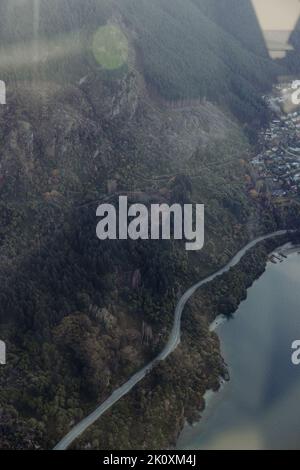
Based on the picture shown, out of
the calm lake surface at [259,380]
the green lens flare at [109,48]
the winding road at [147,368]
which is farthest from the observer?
the green lens flare at [109,48]

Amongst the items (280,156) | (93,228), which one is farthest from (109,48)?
(280,156)

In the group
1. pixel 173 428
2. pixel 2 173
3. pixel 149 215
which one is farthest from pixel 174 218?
pixel 173 428

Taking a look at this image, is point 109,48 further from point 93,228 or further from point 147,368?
point 147,368

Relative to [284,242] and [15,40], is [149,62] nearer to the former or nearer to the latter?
[15,40]

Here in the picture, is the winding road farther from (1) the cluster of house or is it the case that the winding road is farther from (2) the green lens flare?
(2) the green lens flare

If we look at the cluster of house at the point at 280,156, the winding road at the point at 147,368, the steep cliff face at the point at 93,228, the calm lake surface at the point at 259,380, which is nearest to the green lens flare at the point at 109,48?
the steep cliff face at the point at 93,228

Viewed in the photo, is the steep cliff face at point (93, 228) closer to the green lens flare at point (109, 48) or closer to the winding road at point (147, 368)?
the winding road at point (147, 368)

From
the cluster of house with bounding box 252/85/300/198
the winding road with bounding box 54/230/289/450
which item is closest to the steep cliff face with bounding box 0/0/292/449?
the winding road with bounding box 54/230/289/450
